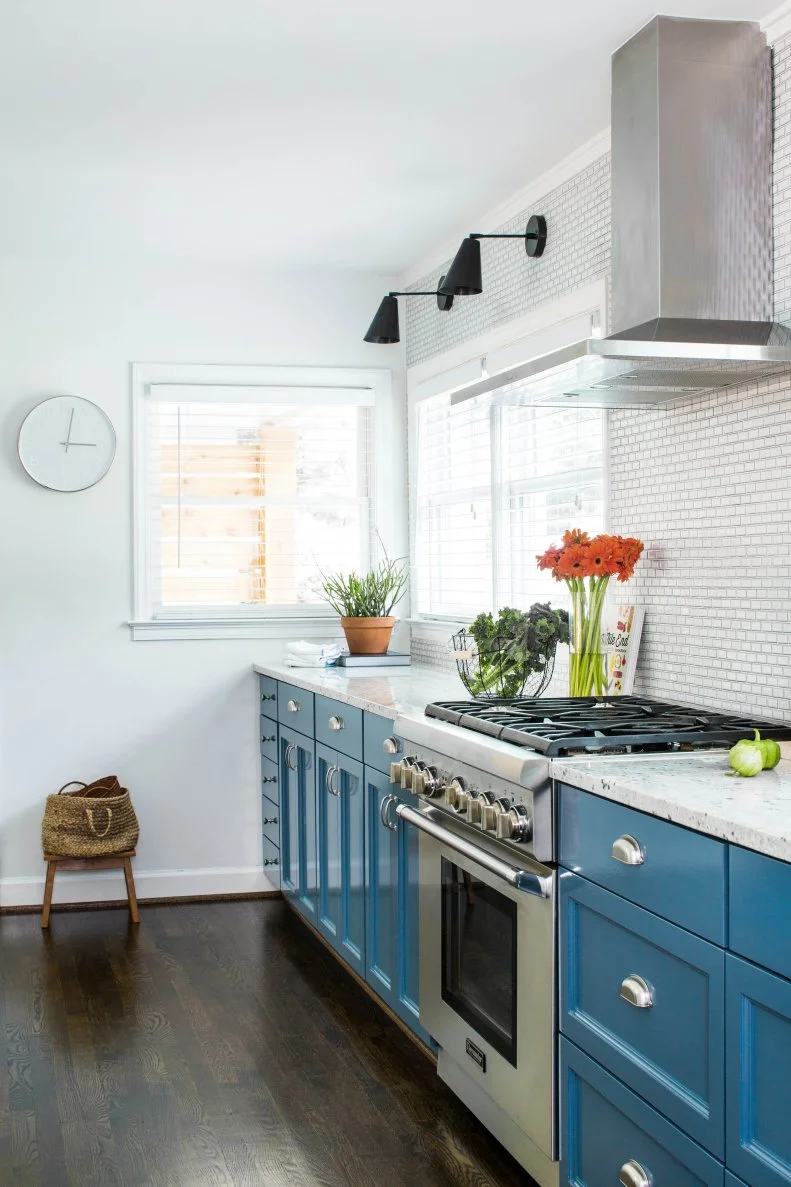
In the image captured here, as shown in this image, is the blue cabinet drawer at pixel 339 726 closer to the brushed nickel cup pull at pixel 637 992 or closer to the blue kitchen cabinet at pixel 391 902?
the blue kitchen cabinet at pixel 391 902

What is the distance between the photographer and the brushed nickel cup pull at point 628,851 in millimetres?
1909

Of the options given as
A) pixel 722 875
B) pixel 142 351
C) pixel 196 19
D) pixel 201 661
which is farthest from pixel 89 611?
pixel 722 875

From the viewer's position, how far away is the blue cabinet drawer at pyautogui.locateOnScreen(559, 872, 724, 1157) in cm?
173

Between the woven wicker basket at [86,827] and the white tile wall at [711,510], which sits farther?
the woven wicker basket at [86,827]

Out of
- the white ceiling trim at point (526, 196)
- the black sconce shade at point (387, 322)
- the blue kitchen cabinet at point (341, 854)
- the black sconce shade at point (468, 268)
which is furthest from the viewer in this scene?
the black sconce shade at point (387, 322)

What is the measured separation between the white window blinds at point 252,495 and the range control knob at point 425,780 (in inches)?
89.6

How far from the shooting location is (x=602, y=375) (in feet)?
8.64

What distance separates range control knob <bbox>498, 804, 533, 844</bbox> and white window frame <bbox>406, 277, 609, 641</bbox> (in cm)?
132

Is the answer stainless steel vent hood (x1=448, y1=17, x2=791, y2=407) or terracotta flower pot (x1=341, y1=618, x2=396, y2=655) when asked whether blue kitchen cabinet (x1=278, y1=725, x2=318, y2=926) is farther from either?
stainless steel vent hood (x1=448, y1=17, x2=791, y2=407)

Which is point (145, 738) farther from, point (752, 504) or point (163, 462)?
point (752, 504)

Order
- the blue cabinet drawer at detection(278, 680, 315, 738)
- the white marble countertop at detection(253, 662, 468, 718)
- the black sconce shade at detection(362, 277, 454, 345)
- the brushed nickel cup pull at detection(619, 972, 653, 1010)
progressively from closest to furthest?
the brushed nickel cup pull at detection(619, 972, 653, 1010), the white marble countertop at detection(253, 662, 468, 718), the blue cabinet drawer at detection(278, 680, 315, 738), the black sconce shade at detection(362, 277, 454, 345)

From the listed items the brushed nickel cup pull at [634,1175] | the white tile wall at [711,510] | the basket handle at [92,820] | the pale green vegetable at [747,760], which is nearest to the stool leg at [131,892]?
the basket handle at [92,820]

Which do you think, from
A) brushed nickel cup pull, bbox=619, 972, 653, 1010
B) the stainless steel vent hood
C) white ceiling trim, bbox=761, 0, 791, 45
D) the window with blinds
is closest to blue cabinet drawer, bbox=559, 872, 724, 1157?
brushed nickel cup pull, bbox=619, 972, 653, 1010

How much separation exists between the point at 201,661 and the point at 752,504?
276 centimetres
